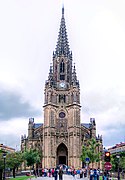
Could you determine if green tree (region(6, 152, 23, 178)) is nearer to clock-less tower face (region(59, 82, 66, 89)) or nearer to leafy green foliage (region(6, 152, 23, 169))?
leafy green foliage (region(6, 152, 23, 169))

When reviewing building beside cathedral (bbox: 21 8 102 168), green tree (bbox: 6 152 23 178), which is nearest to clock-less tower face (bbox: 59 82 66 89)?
building beside cathedral (bbox: 21 8 102 168)

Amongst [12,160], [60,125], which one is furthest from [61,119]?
[12,160]

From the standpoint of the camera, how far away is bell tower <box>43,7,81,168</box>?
321 feet

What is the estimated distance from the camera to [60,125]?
103500mm

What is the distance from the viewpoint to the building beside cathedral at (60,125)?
98188mm

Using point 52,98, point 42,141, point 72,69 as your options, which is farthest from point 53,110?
point 72,69

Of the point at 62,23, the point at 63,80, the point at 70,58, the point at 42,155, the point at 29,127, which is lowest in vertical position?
the point at 42,155

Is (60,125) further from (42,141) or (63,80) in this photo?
(63,80)

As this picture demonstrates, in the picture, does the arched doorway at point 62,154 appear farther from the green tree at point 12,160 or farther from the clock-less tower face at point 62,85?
Answer: the green tree at point 12,160

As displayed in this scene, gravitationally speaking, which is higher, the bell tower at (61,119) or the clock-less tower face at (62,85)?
the clock-less tower face at (62,85)

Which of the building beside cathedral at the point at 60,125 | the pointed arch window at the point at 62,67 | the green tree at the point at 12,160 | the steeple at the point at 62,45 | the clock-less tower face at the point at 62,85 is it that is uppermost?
the steeple at the point at 62,45

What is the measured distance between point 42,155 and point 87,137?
57.6 ft

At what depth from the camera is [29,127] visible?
360ft

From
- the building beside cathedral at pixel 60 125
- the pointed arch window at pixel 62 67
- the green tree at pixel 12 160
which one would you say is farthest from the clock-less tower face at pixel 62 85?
the green tree at pixel 12 160
